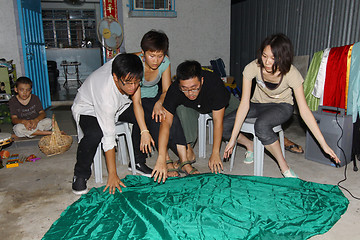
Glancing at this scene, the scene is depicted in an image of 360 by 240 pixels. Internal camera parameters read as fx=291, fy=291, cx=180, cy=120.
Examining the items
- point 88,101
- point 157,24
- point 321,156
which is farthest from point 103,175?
point 157,24

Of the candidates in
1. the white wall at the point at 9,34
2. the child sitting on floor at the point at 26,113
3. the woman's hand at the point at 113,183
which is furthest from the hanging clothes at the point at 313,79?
the white wall at the point at 9,34

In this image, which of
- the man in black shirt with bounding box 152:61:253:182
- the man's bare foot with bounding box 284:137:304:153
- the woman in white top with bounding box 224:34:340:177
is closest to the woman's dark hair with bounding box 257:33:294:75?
the woman in white top with bounding box 224:34:340:177

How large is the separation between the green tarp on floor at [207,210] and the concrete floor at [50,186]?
10 centimetres

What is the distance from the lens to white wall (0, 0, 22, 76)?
4.98m

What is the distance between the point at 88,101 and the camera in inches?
93.4

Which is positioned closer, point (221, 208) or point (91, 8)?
point (221, 208)

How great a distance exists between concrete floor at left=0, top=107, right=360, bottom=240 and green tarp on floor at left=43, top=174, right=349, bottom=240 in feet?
0.31

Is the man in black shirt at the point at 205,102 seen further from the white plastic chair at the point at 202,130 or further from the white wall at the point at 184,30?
the white wall at the point at 184,30

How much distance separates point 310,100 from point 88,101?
218cm

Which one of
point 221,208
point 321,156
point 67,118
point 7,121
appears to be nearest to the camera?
point 221,208

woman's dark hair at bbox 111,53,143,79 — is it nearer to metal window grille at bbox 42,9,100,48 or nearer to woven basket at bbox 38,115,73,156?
woven basket at bbox 38,115,73,156

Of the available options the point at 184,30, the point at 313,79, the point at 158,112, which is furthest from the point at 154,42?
the point at 184,30

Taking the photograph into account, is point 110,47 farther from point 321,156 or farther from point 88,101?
point 321,156

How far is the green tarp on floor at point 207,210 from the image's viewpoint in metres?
1.75
